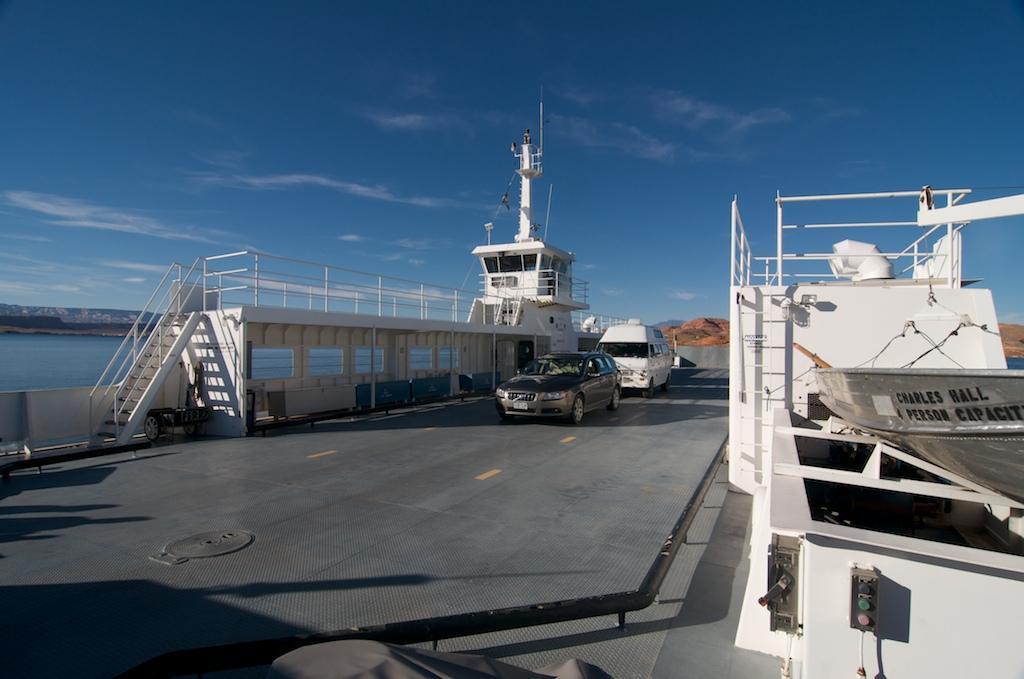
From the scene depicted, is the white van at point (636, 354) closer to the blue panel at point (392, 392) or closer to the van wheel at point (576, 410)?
the van wheel at point (576, 410)

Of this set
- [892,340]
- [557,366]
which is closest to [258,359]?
[557,366]

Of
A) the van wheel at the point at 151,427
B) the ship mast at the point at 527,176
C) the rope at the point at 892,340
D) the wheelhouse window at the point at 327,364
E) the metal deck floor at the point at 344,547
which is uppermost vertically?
the ship mast at the point at 527,176

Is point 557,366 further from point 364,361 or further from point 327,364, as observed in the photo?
point 364,361

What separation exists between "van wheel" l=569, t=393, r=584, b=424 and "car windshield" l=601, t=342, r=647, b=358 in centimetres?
636

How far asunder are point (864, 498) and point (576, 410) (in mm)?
8033

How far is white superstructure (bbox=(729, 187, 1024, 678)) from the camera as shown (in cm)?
209

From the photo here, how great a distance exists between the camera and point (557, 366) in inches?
530

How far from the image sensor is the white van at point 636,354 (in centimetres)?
1795

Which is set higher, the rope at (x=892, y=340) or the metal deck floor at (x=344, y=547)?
the rope at (x=892, y=340)

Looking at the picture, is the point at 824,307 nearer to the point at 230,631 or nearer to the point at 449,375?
the point at 230,631

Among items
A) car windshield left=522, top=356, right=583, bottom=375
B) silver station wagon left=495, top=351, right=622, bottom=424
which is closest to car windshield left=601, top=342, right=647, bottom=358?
silver station wagon left=495, top=351, right=622, bottom=424

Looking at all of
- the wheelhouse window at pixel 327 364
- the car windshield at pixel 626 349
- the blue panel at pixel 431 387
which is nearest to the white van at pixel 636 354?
the car windshield at pixel 626 349

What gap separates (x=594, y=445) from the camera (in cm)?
1002

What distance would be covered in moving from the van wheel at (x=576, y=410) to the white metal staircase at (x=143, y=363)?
8452 millimetres
